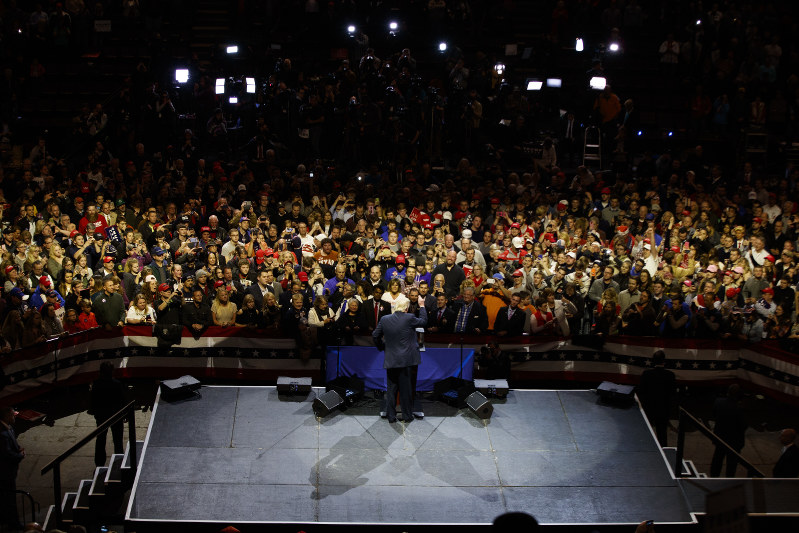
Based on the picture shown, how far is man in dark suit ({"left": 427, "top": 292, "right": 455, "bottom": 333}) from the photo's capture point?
13.4m

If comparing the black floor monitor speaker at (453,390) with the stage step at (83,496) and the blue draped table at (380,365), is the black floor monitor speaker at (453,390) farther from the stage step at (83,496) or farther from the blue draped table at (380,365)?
the stage step at (83,496)

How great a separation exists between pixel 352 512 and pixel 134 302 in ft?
18.2

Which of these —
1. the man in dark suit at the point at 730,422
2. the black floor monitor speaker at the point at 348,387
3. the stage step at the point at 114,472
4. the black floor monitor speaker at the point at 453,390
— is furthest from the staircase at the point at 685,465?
the stage step at the point at 114,472

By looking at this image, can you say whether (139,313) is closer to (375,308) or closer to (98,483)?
(98,483)

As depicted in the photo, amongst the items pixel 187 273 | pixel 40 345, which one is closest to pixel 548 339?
pixel 187 273

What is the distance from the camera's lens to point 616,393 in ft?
39.7

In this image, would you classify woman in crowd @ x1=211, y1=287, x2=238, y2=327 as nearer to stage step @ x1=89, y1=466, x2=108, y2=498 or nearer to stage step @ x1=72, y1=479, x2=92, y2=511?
stage step @ x1=89, y1=466, x2=108, y2=498

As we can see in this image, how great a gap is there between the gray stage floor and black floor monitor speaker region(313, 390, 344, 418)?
13 cm

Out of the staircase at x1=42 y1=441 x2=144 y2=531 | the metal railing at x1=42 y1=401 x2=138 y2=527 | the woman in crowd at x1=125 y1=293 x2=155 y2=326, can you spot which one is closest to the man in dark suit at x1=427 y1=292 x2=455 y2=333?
the woman in crowd at x1=125 y1=293 x2=155 y2=326

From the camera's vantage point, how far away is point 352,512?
31.9 feet

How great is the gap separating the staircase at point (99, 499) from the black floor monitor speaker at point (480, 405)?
4.36 m

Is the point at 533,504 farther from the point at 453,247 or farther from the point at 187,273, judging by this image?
the point at 187,273

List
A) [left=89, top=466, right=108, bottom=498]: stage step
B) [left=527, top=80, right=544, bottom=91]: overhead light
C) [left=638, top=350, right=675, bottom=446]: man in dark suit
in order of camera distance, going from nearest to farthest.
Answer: [left=89, top=466, right=108, bottom=498]: stage step < [left=638, top=350, right=675, bottom=446]: man in dark suit < [left=527, top=80, right=544, bottom=91]: overhead light

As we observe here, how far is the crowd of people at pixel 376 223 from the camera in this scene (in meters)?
13.5
